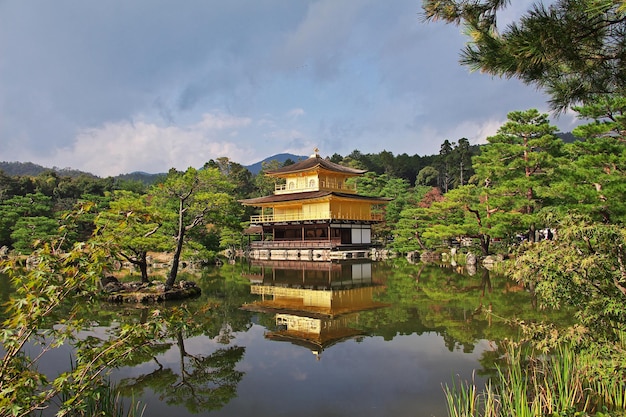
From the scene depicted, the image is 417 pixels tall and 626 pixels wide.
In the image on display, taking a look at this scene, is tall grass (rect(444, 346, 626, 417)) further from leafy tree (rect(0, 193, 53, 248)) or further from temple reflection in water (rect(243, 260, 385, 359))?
leafy tree (rect(0, 193, 53, 248))

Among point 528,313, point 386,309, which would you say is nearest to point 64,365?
point 386,309

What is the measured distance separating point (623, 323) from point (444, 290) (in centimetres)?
872

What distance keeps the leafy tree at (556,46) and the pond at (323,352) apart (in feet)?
10.2

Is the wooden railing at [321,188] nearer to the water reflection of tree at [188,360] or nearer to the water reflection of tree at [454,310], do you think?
the water reflection of tree at [454,310]

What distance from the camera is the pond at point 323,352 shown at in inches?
195

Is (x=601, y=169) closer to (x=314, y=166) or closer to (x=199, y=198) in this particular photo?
(x=199, y=198)

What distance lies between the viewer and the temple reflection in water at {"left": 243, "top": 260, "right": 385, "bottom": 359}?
7.98 m

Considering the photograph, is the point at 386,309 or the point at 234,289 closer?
the point at 386,309

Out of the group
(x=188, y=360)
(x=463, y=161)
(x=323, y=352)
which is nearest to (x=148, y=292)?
(x=188, y=360)

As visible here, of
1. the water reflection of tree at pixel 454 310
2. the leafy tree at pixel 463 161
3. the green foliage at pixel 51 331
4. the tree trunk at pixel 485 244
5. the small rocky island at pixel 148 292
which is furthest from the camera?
the leafy tree at pixel 463 161

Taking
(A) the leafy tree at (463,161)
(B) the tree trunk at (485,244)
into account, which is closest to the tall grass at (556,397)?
(B) the tree trunk at (485,244)

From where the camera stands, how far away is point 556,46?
13.2 ft

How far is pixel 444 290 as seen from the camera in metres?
13.0

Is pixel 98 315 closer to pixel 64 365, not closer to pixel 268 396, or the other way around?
pixel 64 365
